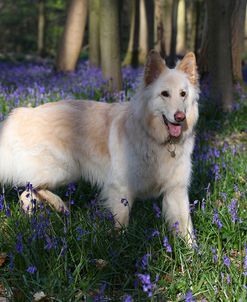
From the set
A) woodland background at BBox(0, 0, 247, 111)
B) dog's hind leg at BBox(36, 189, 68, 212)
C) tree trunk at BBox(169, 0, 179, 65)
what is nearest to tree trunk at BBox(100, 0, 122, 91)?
woodland background at BBox(0, 0, 247, 111)

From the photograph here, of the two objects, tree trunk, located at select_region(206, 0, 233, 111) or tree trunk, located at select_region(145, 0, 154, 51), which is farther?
tree trunk, located at select_region(145, 0, 154, 51)

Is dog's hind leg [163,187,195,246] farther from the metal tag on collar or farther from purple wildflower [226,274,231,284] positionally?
purple wildflower [226,274,231,284]

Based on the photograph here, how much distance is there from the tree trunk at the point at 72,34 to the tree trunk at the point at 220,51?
4855 mm

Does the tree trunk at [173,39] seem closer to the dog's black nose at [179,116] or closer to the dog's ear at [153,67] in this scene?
the dog's ear at [153,67]

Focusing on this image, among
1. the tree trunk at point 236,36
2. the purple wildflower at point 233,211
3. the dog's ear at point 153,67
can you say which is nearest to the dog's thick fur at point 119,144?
the dog's ear at point 153,67

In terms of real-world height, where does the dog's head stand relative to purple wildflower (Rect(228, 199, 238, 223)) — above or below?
above

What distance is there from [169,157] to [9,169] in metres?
1.74

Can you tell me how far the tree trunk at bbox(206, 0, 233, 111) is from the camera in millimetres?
8703

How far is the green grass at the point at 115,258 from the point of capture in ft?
10.1

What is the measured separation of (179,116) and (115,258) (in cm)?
136

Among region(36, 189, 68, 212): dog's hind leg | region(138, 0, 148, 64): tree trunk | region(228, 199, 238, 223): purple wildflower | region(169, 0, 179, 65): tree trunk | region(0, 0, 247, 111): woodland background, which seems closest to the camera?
region(228, 199, 238, 223): purple wildflower

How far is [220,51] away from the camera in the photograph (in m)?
8.85

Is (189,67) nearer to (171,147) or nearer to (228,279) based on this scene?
(171,147)

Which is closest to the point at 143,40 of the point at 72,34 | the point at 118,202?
the point at 72,34
